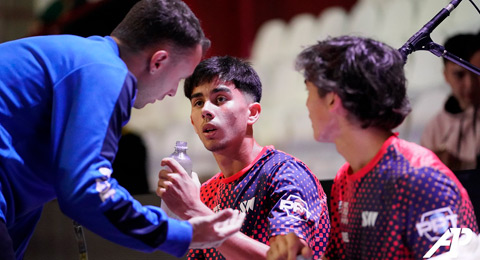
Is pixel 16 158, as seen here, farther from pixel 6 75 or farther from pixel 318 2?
pixel 318 2

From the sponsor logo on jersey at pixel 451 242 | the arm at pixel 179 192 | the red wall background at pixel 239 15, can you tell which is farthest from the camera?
the red wall background at pixel 239 15

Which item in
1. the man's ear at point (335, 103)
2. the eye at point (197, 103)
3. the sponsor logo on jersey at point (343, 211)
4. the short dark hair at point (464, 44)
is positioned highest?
the short dark hair at point (464, 44)

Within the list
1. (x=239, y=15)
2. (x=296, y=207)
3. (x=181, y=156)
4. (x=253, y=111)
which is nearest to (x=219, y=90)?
(x=253, y=111)

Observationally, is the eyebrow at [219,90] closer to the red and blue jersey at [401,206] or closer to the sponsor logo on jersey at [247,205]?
the sponsor logo on jersey at [247,205]

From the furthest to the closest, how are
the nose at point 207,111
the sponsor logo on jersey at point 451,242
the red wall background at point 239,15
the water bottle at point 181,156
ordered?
the red wall background at point 239,15
the nose at point 207,111
the water bottle at point 181,156
the sponsor logo on jersey at point 451,242

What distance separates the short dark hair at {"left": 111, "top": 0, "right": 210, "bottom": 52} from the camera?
1.20m

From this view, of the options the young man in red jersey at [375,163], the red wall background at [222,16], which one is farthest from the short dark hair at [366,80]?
the red wall background at [222,16]

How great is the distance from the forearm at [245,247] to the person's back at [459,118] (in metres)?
0.90

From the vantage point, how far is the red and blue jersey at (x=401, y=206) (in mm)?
962

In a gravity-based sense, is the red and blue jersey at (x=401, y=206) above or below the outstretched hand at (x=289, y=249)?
above

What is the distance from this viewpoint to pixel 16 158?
1.05m

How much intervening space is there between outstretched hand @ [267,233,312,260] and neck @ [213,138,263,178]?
0.43 meters

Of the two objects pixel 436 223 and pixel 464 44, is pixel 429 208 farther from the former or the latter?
pixel 464 44

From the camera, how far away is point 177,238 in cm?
105
